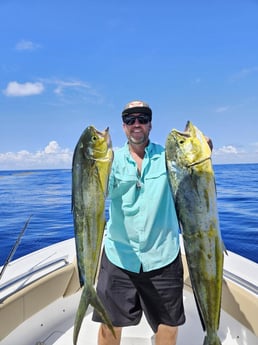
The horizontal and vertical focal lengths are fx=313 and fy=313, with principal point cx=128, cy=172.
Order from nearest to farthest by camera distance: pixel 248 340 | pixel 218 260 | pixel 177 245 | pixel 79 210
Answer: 1. pixel 218 260
2. pixel 79 210
3. pixel 177 245
4. pixel 248 340

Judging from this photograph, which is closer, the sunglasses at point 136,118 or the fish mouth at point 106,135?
the fish mouth at point 106,135

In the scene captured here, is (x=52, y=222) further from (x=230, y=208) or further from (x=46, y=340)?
(x=46, y=340)

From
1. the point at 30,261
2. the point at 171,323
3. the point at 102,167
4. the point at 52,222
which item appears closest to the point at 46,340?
the point at 30,261

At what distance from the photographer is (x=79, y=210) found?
176 cm

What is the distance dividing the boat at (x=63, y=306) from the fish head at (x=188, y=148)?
1.77 meters

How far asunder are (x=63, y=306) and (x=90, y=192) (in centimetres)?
223

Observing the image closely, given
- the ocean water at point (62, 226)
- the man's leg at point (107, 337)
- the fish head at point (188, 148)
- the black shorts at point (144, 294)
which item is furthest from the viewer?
the ocean water at point (62, 226)

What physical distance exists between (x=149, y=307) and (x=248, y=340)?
1.22 metres

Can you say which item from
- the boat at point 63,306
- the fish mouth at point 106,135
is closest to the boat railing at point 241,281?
the boat at point 63,306

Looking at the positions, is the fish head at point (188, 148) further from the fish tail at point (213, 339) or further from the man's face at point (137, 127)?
the fish tail at point (213, 339)

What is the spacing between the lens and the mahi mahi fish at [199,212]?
156 centimetres

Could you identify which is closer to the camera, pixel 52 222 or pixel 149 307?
pixel 149 307

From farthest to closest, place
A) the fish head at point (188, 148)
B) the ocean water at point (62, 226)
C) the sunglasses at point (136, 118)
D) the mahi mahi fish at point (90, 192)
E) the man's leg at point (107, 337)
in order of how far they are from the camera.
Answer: the ocean water at point (62, 226) → the man's leg at point (107, 337) → the sunglasses at point (136, 118) → the mahi mahi fish at point (90, 192) → the fish head at point (188, 148)

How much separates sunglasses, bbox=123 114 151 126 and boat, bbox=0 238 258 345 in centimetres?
168
